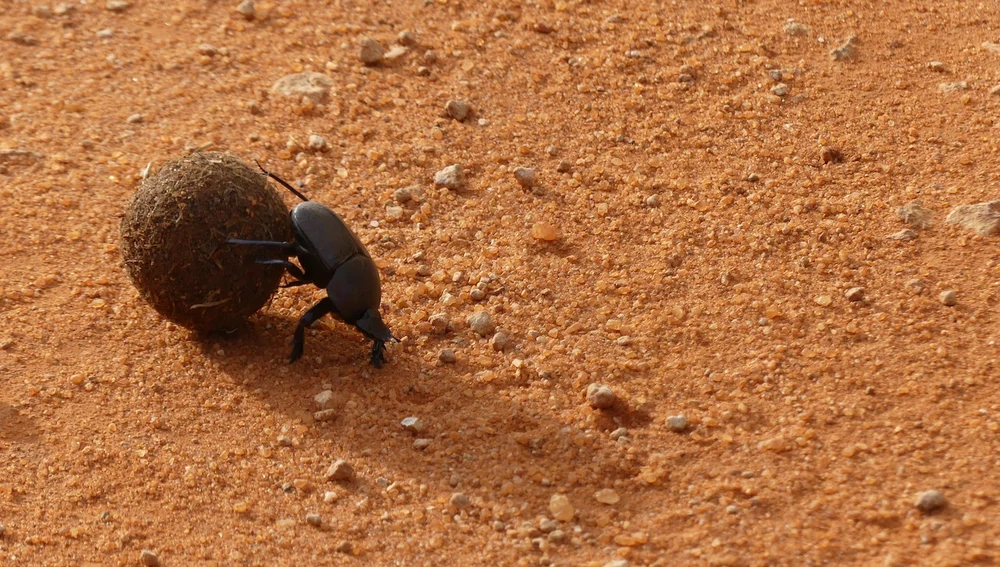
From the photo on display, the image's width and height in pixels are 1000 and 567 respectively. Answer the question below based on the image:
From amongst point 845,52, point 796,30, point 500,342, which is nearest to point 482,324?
point 500,342

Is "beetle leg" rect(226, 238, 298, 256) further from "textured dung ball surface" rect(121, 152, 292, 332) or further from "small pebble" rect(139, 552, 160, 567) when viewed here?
"small pebble" rect(139, 552, 160, 567)

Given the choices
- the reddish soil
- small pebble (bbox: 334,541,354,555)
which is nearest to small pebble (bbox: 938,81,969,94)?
the reddish soil

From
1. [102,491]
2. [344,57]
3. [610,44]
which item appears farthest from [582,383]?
[344,57]

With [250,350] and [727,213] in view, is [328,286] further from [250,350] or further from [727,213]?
[727,213]

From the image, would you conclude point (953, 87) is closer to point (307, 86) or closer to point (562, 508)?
point (562, 508)

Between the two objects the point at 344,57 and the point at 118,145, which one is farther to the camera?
the point at 344,57

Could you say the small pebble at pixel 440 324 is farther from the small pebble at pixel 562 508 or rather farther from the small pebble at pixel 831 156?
the small pebble at pixel 831 156

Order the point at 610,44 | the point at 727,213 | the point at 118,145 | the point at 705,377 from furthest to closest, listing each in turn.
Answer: the point at 610,44 < the point at 118,145 < the point at 727,213 < the point at 705,377

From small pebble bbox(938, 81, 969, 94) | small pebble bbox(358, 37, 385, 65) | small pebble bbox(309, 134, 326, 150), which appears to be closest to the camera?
small pebble bbox(938, 81, 969, 94)
